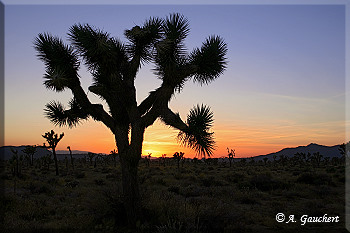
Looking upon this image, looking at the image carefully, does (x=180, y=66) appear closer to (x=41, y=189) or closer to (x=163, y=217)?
(x=163, y=217)

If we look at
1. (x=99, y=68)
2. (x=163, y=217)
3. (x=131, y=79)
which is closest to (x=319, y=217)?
(x=163, y=217)

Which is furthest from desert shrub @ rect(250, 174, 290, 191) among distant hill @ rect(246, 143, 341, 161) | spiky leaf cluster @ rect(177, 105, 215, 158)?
distant hill @ rect(246, 143, 341, 161)

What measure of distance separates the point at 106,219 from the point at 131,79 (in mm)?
4415

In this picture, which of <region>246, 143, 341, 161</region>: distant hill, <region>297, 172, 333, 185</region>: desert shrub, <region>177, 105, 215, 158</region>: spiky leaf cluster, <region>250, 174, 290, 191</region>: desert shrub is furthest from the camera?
<region>246, 143, 341, 161</region>: distant hill

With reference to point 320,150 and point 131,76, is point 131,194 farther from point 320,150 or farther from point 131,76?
point 320,150

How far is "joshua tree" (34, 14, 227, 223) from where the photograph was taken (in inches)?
293

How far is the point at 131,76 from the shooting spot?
8.07 metres

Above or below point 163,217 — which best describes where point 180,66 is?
above

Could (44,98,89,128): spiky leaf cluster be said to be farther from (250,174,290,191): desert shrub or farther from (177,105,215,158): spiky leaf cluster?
(250,174,290,191): desert shrub

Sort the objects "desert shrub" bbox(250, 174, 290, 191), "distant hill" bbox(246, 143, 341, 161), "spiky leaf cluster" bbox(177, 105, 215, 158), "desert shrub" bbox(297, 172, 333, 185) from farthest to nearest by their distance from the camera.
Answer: "distant hill" bbox(246, 143, 341, 161)
"desert shrub" bbox(297, 172, 333, 185)
"desert shrub" bbox(250, 174, 290, 191)
"spiky leaf cluster" bbox(177, 105, 215, 158)

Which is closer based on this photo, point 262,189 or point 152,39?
point 152,39

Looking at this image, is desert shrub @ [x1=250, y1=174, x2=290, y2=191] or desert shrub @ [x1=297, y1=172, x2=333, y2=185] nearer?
desert shrub @ [x1=250, y1=174, x2=290, y2=191]

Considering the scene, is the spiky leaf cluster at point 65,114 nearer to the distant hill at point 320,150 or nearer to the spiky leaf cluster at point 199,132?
the spiky leaf cluster at point 199,132

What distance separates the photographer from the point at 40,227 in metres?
7.34
